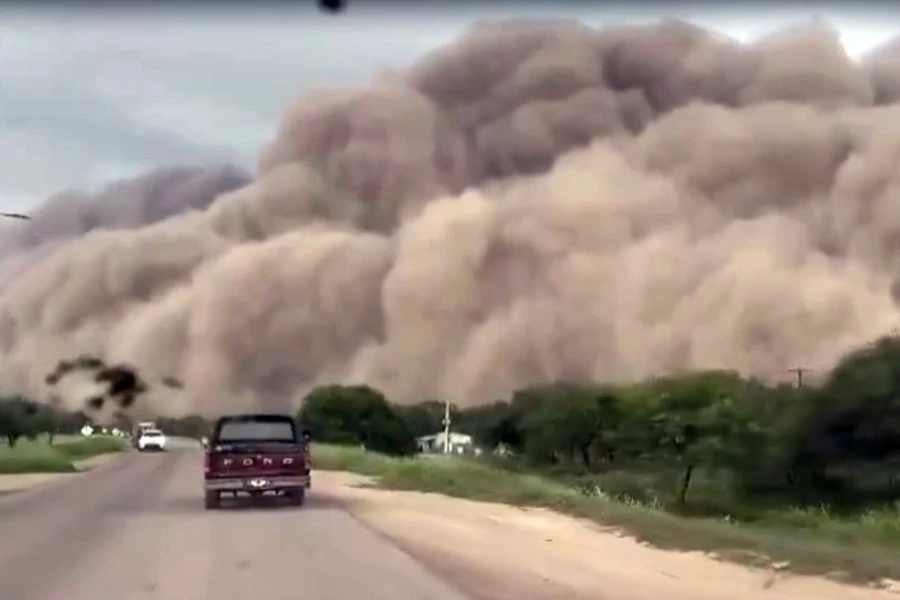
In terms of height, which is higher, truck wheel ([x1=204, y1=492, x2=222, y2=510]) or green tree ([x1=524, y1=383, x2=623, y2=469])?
green tree ([x1=524, y1=383, x2=623, y2=469])

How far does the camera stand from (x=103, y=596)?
31.0ft

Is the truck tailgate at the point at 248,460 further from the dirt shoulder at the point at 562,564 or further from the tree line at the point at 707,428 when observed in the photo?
the tree line at the point at 707,428

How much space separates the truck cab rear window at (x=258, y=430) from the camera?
2064 centimetres

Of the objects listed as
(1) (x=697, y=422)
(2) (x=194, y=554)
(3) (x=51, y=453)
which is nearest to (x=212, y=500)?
(2) (x=194, y=554)

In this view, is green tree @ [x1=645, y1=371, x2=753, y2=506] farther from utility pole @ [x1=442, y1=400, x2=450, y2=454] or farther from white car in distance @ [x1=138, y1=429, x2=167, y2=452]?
white car in distance @ [x1=138, y1=429, x2=167, y2=452]

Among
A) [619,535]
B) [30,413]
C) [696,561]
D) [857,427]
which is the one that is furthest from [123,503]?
[30,413]

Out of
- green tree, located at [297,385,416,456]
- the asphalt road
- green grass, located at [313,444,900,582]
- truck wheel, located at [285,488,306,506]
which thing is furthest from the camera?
green tree, located at [297,385,416,456]

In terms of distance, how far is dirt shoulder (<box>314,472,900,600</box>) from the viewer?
9695 millimetres

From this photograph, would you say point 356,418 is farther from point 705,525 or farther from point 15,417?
point 705,525

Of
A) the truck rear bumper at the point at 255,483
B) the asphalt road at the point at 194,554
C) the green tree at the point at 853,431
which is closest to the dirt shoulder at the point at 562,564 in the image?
the asphalt road at the point at 194,554

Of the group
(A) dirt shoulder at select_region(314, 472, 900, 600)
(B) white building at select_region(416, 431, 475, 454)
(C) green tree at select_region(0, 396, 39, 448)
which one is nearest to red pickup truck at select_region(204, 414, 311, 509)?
(A) dirt shoulder at select_region(314, 472, 900, 600)

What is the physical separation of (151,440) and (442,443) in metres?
16.6

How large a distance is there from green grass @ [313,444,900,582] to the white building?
20.8 m

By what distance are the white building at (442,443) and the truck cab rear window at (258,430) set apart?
3926 cm
